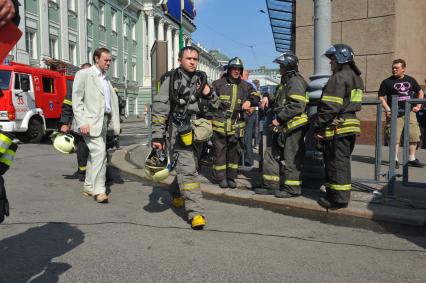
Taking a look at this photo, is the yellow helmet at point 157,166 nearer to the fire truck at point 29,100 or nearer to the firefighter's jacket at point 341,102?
the firefighter's jacket at point 341,102

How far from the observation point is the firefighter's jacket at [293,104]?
500 cm

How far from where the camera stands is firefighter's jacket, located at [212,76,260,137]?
224 inches

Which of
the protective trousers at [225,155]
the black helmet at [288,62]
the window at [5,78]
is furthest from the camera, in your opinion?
the window at [5,78]

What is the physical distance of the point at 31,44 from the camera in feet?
86.7

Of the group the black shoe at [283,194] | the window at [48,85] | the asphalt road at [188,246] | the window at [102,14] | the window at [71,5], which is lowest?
the asphalt road at [188,246]

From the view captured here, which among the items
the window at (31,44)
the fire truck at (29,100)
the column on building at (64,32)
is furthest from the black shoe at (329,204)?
the column on building at (64,32)

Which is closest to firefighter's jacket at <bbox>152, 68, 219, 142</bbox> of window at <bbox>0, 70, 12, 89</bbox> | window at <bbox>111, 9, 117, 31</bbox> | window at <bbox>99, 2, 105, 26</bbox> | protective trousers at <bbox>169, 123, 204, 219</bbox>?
protective trousers at <bbox>169, 123, 204, 219</bbox>

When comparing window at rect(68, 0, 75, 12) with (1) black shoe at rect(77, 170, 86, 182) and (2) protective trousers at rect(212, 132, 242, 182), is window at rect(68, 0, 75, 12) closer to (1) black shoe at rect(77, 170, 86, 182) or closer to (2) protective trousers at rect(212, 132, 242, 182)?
(1) black shoe at rect(77, 170, 86, 182)

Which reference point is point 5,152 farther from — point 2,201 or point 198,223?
point 198,223

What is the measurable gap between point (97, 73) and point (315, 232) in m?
3.25

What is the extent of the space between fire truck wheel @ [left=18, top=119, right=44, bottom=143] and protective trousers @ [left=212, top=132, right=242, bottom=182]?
334 inches

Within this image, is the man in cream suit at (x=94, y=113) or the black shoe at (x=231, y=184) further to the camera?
the black shoe at (x=231, y=184)

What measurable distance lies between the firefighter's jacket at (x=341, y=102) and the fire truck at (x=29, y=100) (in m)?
8.23

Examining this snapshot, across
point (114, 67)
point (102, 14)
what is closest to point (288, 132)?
point (102, 14)
